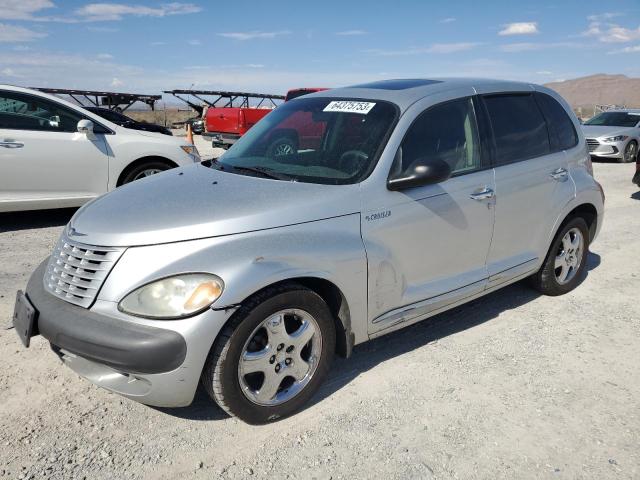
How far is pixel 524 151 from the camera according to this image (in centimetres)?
414

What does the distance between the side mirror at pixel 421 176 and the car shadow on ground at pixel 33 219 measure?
518cm

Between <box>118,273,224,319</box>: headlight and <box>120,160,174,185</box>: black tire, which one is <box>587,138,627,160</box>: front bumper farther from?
<box>118,273,224,319</box>: headlight

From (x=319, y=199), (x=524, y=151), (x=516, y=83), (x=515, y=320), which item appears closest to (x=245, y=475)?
(x=319, y=199)

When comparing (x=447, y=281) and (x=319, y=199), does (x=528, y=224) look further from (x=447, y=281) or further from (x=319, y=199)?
(x=319, y=199)

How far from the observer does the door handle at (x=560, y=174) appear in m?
4.33

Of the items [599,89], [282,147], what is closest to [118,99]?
A: [282,147]

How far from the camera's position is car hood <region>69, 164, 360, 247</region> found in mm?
2668

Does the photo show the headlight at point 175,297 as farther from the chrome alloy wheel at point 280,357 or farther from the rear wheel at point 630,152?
the rear wheel at point 630,152

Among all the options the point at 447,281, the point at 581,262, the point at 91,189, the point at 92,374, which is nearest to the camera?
the point at 92,374

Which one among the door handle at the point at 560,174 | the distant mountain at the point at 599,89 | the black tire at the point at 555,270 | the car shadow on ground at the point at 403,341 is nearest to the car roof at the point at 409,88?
the door handle at the point at 560,174

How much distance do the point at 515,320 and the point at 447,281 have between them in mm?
1025

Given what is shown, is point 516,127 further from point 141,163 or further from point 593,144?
point 593,144

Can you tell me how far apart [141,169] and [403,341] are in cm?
457

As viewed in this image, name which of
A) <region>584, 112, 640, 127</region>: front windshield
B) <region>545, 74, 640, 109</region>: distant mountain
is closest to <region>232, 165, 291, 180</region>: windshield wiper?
<region>584, 112, 640, 127</region>: front windshield
